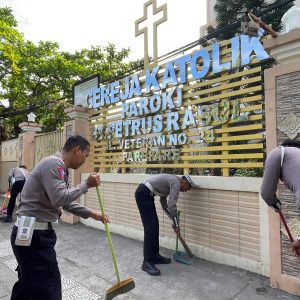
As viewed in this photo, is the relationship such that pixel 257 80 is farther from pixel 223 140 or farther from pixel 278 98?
pixel 223 140

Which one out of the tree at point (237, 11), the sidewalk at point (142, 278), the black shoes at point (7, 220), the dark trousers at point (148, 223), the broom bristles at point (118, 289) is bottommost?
the sidewalk at point (142, 278)

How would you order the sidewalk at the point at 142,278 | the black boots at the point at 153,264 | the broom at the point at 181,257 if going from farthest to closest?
the broom at the point at 181,257 → the black boots at the point at 153,264 → the sidewalk at the point at 142,278

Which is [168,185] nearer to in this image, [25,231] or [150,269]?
[150,269]

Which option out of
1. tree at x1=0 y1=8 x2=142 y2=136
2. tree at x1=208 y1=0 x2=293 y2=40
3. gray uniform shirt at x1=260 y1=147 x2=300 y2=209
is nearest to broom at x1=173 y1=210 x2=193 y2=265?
gray uniform shirt at x1=260 y1=147 x2=300 y2=209

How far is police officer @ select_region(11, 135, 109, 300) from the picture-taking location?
231 centimetres

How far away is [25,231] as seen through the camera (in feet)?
7.66

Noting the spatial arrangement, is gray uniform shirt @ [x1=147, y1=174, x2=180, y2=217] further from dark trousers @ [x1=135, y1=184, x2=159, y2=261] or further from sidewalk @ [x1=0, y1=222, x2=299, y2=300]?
sidewalk @ [x1=0, y1=222, x2=299, y2=300]

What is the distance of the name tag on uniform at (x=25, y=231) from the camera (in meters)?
2.32

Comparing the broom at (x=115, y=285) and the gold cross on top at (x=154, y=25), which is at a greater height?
the gold cross on top at (x=154, y=25)

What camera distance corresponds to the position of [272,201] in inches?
96.7

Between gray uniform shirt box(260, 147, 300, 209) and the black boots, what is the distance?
220 centimetres

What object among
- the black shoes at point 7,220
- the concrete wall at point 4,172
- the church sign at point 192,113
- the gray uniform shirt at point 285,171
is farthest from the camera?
the concrete wall at point 4,172

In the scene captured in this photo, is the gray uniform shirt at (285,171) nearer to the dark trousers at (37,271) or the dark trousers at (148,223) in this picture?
the dark trousers at (37,271)

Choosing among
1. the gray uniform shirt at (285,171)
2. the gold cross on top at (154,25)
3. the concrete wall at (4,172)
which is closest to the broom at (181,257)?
the gray uniform shirt at (285,171)
